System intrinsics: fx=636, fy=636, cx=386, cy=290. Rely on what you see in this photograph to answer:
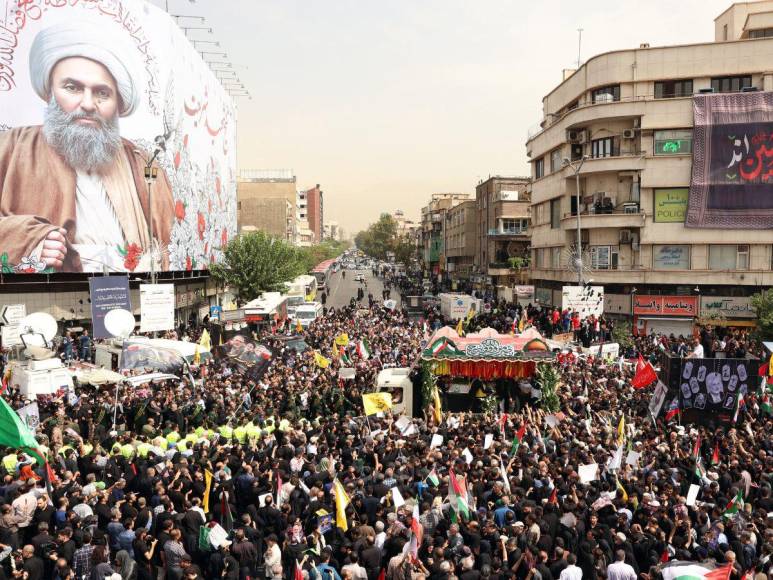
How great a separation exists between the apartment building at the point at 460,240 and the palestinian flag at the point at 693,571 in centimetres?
6002

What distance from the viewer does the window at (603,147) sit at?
38969 mm

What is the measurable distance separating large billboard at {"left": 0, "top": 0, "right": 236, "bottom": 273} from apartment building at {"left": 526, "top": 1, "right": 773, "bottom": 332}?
85.6 feet

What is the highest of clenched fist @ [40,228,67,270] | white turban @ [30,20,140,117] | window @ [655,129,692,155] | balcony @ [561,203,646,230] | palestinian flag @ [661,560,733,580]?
white turban @ [30,20,140,117]

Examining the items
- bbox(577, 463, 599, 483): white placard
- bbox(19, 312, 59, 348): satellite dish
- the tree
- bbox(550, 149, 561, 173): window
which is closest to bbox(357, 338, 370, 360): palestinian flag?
bbox(19, 312, 59, 348): satellite dish

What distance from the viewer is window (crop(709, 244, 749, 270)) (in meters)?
36.8

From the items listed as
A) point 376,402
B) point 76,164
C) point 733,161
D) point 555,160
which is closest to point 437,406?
point 376,402

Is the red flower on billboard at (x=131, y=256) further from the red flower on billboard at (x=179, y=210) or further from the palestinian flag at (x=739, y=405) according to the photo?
the palestinian flag at (x=739, y=405)

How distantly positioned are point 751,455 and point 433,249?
103 m

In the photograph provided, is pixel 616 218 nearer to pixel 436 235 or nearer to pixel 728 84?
pixel 728 84

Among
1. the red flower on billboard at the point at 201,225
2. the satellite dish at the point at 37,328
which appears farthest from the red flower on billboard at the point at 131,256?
the satellite dish at the point at 37,328

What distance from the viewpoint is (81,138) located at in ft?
121

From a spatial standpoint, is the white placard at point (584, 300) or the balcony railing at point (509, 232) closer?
the white placard at point (584, 300)

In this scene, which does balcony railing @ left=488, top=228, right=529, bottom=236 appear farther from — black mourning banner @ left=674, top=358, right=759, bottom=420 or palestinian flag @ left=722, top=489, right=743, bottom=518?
palestinian flag @ left=722, top=489, right=743, bottom=518

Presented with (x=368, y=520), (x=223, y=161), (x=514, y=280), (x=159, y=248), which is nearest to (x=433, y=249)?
(x=514, y=280)
